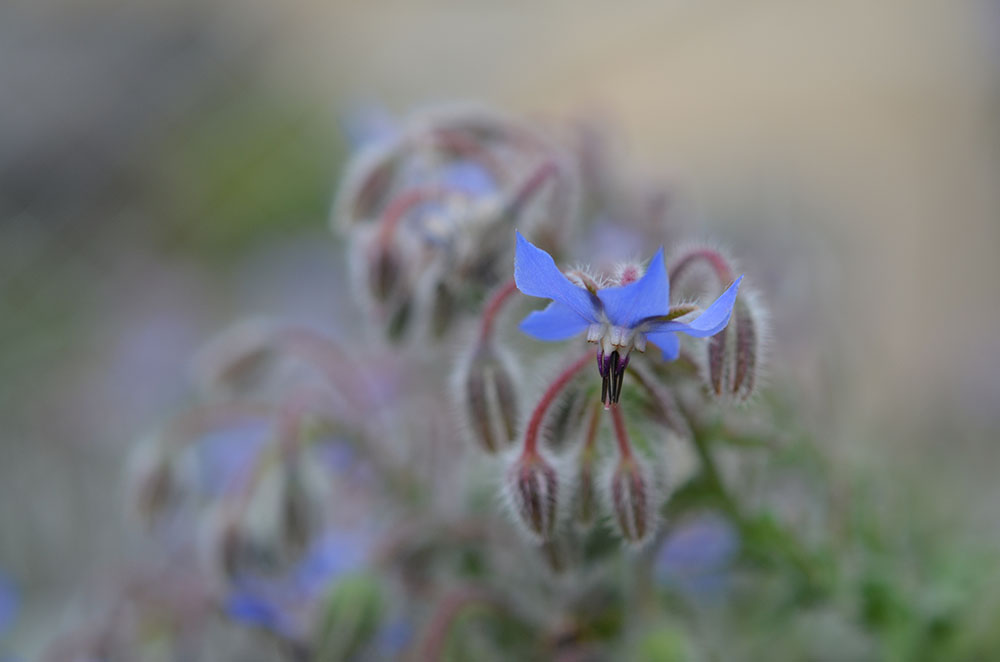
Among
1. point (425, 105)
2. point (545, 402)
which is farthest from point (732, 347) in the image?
point (425, 105)

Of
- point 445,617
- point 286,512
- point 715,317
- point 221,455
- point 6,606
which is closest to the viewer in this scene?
point 715,317

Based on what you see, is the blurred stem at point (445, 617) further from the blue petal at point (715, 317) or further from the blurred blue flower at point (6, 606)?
the blurred blue flower at point (6, 606)

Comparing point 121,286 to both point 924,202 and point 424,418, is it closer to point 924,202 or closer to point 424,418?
point 424,418

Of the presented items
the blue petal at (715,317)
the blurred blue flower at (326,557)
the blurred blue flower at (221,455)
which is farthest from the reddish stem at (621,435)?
the blurred blue flower at (221,455)

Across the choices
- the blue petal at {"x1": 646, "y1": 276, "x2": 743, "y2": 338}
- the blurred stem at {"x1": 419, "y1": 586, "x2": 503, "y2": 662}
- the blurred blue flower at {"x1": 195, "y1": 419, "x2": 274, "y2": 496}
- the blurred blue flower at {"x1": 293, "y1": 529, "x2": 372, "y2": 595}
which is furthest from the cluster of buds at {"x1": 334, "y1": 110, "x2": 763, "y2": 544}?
the blurred blue flower at {"x1": 195, "y1": 419, "x2": 274, "y2": 496}

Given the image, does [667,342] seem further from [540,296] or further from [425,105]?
[425,105]

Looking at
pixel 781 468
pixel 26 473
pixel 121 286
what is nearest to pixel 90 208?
pixel 121 286
